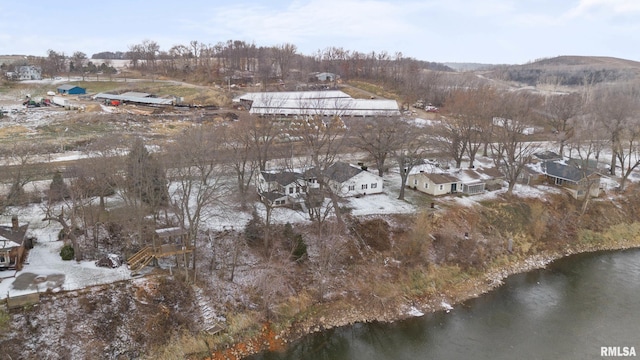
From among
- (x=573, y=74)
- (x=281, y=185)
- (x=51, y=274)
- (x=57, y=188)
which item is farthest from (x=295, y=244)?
(x=573, y=74)

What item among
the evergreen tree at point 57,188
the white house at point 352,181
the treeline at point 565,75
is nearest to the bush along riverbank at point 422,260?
the white house at point 352,181

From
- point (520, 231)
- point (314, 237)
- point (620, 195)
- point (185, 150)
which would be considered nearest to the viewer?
point (185, 150)

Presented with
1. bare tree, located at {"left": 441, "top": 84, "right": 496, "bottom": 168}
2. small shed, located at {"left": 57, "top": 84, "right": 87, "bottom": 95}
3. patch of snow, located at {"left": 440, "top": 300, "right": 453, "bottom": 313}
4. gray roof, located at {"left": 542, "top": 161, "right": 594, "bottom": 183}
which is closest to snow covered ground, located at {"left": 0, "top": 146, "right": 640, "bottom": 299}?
gray roof, located at {"left": 542, "top": 161, "right": 594, "bottom": 183}

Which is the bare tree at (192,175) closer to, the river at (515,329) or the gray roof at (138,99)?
the river at (515,329)

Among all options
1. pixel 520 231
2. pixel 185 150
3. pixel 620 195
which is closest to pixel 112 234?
pixel 185 150

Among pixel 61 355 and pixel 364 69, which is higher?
pixel 364 69

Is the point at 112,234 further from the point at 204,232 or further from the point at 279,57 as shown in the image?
the point at 279,57

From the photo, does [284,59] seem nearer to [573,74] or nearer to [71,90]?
[71,90]
